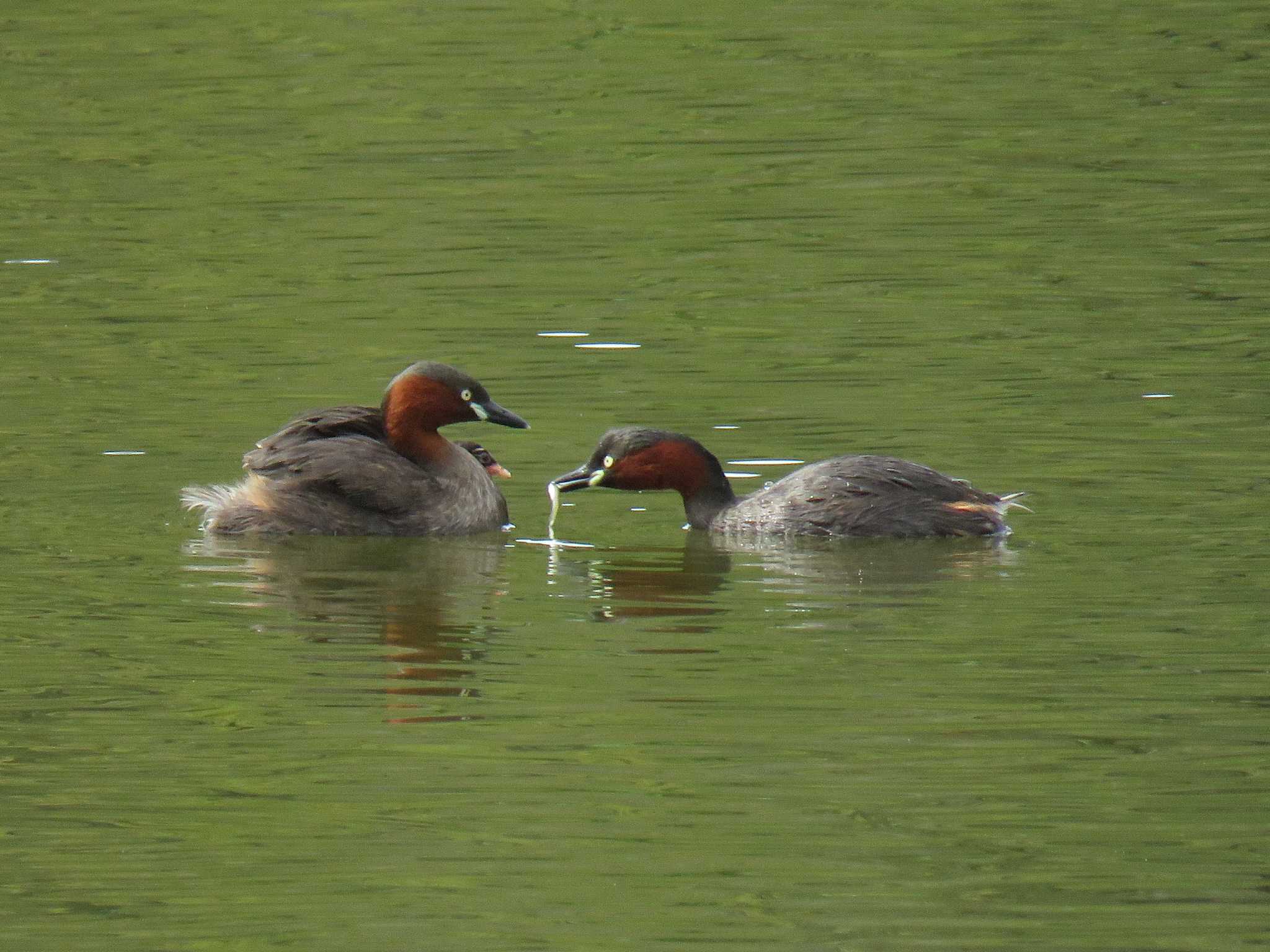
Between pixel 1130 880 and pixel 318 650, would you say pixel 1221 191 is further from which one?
pixel 1130 880

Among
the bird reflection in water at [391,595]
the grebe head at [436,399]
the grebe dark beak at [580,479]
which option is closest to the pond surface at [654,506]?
the bird reflection in water at [391,595]

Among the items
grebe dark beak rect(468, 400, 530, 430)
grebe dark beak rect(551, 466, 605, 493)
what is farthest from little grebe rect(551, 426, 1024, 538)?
grebe dark beak rect(468, 400, 530, 430)

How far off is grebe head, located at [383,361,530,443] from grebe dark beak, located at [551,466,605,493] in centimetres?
48

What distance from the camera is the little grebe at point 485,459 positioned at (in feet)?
41.2

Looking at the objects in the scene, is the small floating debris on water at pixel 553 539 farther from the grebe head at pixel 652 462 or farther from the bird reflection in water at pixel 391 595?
the bird reflection in water at pixel 391 595

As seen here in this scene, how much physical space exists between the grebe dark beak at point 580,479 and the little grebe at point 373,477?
0.34 m

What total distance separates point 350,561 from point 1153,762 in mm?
4385

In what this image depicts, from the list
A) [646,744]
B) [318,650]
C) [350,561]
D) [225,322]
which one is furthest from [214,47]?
[646,744]

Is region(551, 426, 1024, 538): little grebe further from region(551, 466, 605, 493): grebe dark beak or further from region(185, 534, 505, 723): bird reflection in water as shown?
region(185, 534, 505, 723): bird reflection in water

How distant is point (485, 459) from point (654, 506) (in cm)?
86

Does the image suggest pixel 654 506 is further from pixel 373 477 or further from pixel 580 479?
pixel 373 477

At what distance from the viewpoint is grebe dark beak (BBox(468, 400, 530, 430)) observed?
12.3 meters

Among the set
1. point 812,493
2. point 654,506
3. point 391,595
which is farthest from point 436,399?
point 812,493

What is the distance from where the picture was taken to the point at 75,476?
41.0 ft
